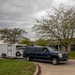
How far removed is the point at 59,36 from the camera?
126 ft

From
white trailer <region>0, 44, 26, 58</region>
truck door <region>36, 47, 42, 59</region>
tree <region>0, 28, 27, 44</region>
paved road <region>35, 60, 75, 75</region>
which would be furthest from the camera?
tree <region>0, 28, 27, 44</region>

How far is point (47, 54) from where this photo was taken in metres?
22.9

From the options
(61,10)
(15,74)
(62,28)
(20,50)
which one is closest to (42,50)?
(20,50)

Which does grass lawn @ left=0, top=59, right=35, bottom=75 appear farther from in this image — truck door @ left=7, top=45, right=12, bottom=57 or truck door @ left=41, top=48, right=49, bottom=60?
truck door @ left=7, top=45, right=12, bottom=57

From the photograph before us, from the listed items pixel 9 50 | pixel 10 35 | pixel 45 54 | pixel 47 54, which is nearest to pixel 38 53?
pixel 45 54

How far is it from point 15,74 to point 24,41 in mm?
56648

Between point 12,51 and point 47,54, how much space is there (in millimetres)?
6898

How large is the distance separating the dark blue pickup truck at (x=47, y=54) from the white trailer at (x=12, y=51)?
2027 millimetres

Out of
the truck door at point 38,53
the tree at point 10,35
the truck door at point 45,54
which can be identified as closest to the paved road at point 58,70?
the truck door at point 45,54

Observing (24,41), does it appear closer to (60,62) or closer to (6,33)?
(6,33)

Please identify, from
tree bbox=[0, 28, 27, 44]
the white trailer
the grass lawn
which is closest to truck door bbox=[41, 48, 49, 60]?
the white trailer

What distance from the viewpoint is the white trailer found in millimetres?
27789

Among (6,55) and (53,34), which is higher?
(53,34)

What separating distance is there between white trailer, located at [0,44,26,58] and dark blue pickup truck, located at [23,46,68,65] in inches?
79.8
